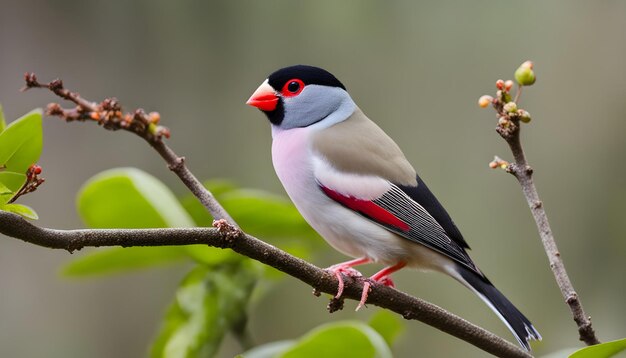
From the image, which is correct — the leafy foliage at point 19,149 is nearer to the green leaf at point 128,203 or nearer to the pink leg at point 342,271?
the green leaf at point 128,203

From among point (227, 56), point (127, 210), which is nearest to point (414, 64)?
point (227, 56)

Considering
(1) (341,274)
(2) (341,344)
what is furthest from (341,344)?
(1) (341,274)

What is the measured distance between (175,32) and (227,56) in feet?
0.92

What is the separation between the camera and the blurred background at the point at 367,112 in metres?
3.53

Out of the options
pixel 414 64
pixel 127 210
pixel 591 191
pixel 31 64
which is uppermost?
pixel 414 64

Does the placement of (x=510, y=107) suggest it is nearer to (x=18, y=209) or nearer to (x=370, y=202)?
(x=370, y=202)

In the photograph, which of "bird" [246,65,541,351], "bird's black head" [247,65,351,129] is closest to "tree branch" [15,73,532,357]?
"bird" [246,65,541,351]

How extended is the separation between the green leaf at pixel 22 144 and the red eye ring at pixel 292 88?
2.63ft

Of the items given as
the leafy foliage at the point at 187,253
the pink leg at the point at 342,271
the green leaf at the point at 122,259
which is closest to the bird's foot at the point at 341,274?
the pink leg at the point at 342,271

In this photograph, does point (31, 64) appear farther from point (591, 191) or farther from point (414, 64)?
point (591, 191)

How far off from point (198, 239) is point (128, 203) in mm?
453

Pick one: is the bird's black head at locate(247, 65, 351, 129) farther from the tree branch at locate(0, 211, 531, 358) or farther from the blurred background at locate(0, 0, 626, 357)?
the blurred background at locate(0, 0, 626, 357)

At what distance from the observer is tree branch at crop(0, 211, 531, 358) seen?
0.98m

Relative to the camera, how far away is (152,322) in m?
3.60
